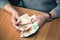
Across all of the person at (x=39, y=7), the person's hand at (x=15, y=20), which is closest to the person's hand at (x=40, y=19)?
the person at (x=39, y=7)

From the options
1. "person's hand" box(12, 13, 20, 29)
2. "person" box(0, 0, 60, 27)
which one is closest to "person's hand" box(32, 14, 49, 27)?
"person" box(0, 0, 60, 27)

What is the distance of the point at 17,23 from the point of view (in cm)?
115

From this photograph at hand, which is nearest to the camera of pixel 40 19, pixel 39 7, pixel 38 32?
A: pixel 38 32

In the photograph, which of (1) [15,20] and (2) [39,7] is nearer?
(1) [15,20]

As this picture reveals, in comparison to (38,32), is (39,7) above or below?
above

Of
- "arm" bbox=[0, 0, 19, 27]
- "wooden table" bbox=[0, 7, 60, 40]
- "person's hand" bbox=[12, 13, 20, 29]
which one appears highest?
"arm" bbox=[0, 0, 19, 27]

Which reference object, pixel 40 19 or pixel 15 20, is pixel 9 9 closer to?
pixel 15 20

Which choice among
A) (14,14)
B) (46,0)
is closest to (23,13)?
(14,14)

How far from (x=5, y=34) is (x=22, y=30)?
0.12 metres

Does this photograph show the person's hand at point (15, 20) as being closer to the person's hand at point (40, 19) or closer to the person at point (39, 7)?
the person at point (39, 7)

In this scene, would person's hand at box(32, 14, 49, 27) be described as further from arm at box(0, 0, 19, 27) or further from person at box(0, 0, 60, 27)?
arm at box(0, 0, 19, 27)

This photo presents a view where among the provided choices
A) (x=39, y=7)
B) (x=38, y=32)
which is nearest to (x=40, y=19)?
(x=38, y=32)

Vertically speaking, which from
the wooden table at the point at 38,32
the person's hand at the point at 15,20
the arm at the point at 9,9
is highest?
the arm at the point at 9,9

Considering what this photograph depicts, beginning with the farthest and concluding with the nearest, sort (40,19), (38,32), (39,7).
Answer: (39,7)
(40,19)
(38,32)
